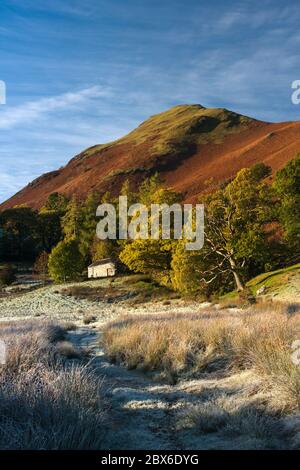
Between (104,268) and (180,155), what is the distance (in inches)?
3753

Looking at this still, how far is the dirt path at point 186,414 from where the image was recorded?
5.44 m

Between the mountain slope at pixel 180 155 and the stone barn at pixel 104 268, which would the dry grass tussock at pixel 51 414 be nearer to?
the stone barn at pixel 104 268

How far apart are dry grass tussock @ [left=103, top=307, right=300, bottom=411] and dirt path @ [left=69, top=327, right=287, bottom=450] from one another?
359mm

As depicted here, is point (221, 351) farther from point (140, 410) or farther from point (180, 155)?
point (180, 155)

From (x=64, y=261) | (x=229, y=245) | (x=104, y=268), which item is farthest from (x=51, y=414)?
(x=104, y=268)

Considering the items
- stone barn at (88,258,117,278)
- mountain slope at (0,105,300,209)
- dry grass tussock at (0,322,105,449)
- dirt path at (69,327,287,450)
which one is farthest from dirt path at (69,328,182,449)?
mountain slope at (0,105,300,209)

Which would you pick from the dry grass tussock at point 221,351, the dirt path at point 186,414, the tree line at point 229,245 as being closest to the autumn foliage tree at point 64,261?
the tree line at point 229,245

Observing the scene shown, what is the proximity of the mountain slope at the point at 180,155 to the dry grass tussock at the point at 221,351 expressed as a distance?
306 feet

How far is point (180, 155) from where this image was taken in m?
150

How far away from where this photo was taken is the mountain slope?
12312 centimetres

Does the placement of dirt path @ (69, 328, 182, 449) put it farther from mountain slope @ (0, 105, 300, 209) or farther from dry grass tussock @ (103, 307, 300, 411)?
mountain slope @ (0, 105, 300, 209)

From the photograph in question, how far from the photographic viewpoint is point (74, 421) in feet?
17.2

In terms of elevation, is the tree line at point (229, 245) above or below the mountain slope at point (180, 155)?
below

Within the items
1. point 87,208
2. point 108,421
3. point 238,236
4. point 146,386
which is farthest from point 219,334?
point 87,208
